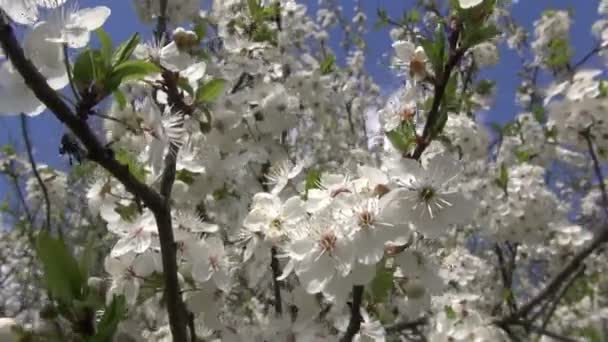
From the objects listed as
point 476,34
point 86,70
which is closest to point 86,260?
point 86,70

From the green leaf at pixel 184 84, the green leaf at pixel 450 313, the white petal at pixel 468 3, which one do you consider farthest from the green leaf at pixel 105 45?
the green leaf at pixel 450 313

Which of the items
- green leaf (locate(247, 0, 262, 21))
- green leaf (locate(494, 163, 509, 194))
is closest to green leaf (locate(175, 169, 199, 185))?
green leaf (locate(247, 0, 262, 21))

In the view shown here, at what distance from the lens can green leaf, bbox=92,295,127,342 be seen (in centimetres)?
109

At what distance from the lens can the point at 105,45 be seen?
1.16 m

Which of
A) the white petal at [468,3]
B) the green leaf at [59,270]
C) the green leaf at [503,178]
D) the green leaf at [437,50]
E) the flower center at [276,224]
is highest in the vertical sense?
the green leaf at [503,178]

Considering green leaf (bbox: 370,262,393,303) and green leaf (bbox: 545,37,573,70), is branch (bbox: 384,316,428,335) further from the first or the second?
green leaf (bbox: 545,37,573,70)

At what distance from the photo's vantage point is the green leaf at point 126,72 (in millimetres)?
1119

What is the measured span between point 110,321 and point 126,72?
1.27ft

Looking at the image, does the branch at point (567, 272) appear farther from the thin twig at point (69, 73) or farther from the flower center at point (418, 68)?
the thin twig at point (69, 73)

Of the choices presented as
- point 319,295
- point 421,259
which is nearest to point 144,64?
point 421,259

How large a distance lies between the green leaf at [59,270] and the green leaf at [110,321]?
0.17 feet

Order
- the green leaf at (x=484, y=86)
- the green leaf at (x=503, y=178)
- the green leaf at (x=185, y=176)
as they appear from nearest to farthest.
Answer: the green leaf at (x=185, y=176) → the green leaf at (x=503, y=178) → the green leaf at (x=484, y=86)

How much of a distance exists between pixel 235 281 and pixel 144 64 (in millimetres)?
959

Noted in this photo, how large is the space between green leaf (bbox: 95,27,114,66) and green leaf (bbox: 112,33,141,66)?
0.5 inches
